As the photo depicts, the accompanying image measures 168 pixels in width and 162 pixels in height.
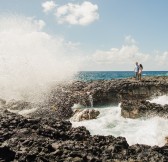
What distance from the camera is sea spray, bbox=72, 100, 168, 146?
1928cm

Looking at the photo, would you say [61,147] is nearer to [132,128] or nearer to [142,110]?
[132,128]

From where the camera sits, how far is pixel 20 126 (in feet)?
46.2

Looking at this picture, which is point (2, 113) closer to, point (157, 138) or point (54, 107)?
point (157, 138)

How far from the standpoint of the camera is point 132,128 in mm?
22188

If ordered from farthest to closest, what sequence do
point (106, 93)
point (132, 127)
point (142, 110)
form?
point (106, 93)
point (142, 110)
point (132, 127)

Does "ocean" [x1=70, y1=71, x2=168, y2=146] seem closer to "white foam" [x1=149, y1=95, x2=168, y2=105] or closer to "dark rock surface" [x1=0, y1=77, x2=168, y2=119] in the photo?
"dark rock surface" [x1=0, y1=77, x2=168, y2=119]

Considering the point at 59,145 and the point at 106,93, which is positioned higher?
the point at 106,93

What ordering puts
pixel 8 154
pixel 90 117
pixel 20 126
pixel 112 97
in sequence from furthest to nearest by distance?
pixel 112 97 < pixel 90 117 < pixel 20 126 < pixel 8 154

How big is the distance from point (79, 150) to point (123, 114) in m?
15.0

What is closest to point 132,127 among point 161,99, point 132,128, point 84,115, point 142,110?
point 132,128

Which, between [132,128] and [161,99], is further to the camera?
[161,99]

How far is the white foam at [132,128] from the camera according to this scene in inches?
759

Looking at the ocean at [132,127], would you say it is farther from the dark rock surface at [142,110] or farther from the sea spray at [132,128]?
the dark rock surface at [142,110]

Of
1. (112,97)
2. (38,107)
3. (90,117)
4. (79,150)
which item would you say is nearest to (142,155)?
(79,150)
